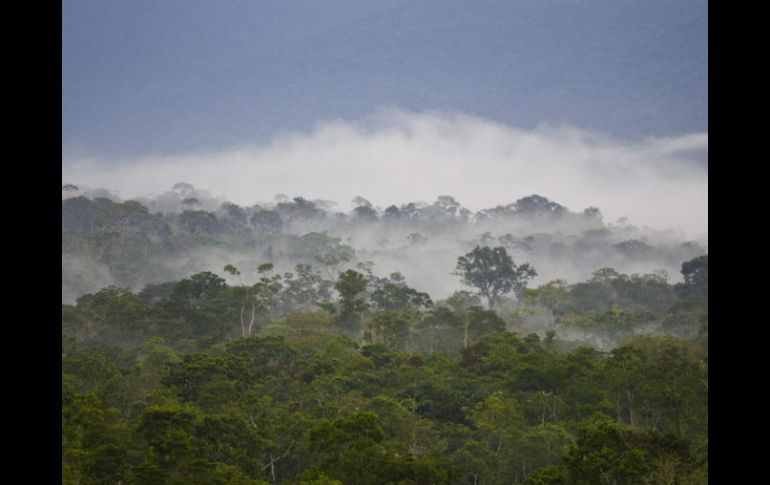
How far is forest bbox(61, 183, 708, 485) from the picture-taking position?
24.1 ft

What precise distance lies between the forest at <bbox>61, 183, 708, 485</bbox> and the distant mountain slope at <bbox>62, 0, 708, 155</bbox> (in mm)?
3425

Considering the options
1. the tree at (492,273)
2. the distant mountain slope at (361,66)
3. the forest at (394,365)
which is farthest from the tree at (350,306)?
the distant mountain slope at (361,66)

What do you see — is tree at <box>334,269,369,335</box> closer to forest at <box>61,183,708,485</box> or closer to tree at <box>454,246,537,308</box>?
forest at <box>61,183,708,485</box>

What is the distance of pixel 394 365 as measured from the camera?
35.8 feet

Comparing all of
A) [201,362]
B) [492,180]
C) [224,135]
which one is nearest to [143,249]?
[224,135]

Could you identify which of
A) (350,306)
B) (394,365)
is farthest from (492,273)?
(394,365)

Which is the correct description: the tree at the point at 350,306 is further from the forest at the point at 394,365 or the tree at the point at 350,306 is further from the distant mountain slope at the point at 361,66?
the distant mountain slope at the point at 361,66

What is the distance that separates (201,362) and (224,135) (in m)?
15.7

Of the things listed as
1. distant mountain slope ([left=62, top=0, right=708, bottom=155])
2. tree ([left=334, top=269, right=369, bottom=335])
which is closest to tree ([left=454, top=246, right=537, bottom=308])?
tree ([left=334, top=269, right=369, bottom=335])

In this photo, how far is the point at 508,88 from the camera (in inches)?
901

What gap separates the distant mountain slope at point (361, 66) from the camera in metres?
22.3

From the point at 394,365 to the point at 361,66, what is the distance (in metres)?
15.5

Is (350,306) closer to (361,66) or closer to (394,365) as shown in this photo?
(394,365)
